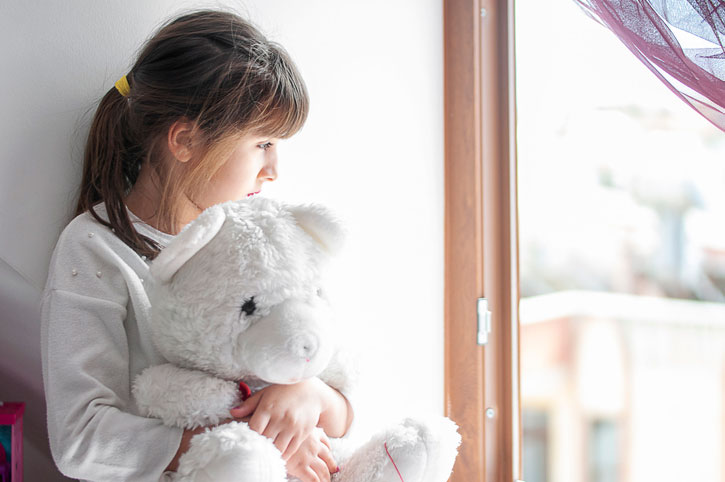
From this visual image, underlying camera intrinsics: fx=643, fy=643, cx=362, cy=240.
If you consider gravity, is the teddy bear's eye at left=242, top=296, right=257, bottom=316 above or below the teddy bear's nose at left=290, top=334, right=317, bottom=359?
above

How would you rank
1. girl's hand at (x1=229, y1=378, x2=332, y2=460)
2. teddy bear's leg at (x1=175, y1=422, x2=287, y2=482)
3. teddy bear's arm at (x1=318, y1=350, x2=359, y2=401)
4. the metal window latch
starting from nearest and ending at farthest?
teddy bear's leg at (x1=175, y1=422, x2=287, y2=482) < girl's hand at (x1=229, y1=378, x2=332, y2=460) < teddy bear's arm at (x1=318, y1=350, x2=359, y2=401) < the metal window latch

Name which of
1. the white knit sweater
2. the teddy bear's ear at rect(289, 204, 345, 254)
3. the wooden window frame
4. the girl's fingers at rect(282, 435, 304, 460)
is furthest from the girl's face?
the wooden window frame

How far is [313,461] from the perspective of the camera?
34.9 inches

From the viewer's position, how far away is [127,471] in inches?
34.2

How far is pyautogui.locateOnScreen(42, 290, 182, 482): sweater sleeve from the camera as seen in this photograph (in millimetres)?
864

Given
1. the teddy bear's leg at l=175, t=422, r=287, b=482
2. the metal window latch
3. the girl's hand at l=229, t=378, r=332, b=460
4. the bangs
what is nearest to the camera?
the teddy bear's leg at l=175, t=422, r=287, b=482

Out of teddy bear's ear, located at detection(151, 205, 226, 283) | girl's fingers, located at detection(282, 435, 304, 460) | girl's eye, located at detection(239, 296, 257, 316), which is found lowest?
girl's fingers, located at detection(282, 435, 304, 460)

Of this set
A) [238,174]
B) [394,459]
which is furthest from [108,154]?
[394,459]

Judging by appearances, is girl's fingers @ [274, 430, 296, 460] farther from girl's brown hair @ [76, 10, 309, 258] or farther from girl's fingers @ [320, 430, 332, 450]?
girl's brown hair @ [76, 10, 309, 258]

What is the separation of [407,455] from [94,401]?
0.44m

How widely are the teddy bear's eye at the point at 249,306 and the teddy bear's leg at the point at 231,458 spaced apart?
14cm

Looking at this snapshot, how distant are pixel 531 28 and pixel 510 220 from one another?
1.56ft

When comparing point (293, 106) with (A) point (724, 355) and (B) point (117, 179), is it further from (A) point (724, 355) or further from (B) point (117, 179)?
(A) point (724, 355)

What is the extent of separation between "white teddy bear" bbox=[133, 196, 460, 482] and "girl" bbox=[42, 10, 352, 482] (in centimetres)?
5
